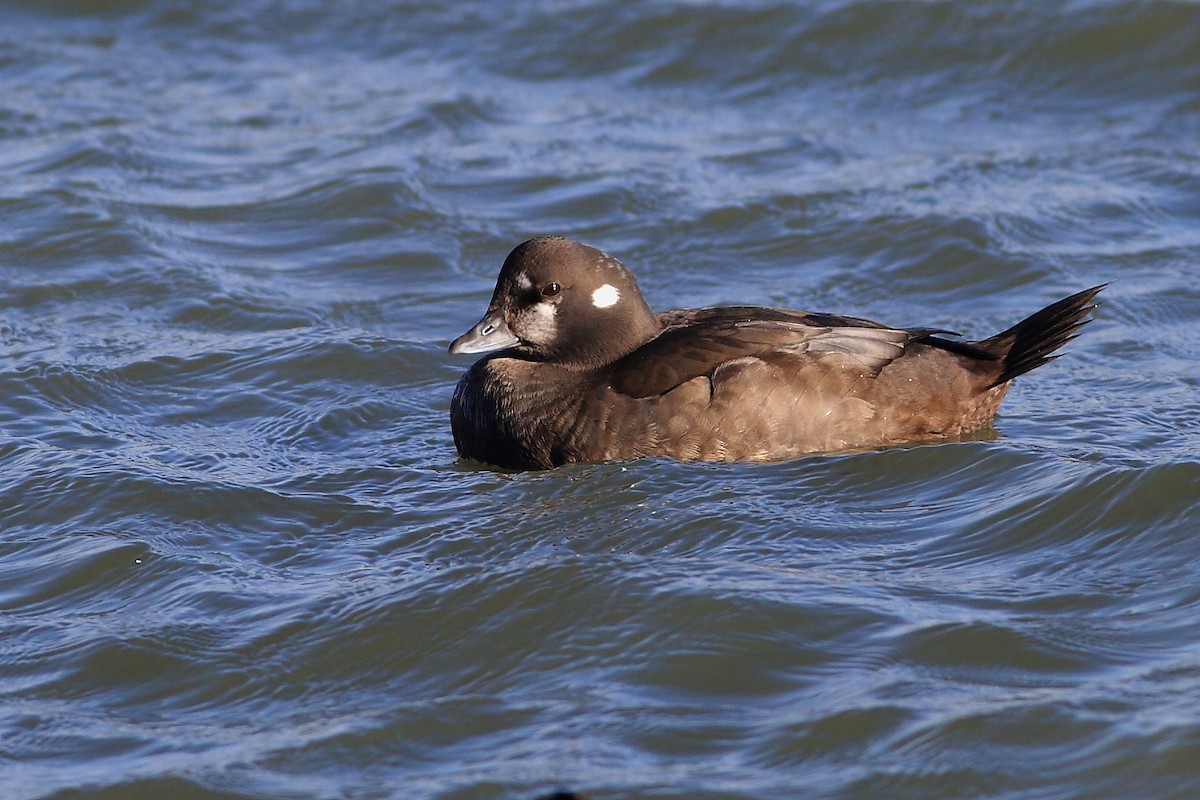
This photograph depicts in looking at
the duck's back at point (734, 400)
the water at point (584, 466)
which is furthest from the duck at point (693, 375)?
the water at point (584, 466)

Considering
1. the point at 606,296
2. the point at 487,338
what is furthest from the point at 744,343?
the point at 487,338

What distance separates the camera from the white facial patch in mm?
6941

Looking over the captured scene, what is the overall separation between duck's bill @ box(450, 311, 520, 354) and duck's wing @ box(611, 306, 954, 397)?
534mm

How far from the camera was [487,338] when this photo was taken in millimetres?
7020

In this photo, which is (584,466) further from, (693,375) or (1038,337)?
(1038,337)

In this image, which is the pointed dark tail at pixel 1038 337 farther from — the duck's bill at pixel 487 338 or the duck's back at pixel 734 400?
the duck's bill at pixel 487 338

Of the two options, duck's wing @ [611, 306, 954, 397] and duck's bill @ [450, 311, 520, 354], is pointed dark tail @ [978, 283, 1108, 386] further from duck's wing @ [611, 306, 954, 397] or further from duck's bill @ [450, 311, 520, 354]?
duck's bill @ [450, 311, 520, 354]

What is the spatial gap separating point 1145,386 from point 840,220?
2683 mm

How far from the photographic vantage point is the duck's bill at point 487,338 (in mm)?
6977

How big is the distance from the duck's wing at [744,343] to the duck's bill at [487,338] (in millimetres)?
534

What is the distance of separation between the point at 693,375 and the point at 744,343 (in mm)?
238

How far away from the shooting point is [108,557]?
588 cm

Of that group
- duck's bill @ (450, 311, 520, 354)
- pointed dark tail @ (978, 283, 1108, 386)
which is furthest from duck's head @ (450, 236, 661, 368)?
pointed dark tail @ (978, 283, 1108, 386)

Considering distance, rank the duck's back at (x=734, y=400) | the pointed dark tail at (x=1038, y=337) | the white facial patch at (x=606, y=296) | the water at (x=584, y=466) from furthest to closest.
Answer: the white facial patch at (x=606, y=296) < the pointed dark tail at (x=1038, y=337) < the duck's back at (x=734, y=400) < the water at (x=584, y=466)
